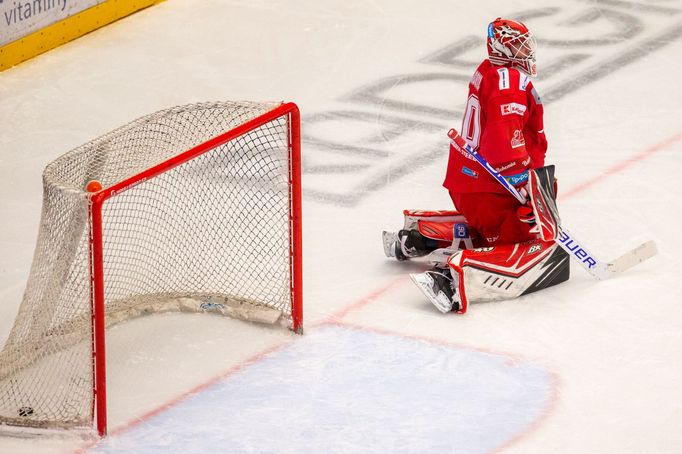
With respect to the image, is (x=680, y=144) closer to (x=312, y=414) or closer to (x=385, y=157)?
(x=385, y=157)

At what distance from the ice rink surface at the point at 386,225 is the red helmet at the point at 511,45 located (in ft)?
2.83

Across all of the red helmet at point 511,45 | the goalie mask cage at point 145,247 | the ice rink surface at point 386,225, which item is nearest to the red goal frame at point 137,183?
the goalie mask cage at point 145,247

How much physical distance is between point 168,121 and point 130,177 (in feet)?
1.54

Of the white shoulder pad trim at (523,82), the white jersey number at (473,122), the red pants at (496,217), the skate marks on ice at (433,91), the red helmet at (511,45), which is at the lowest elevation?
the skate marks on ice at (433,91)

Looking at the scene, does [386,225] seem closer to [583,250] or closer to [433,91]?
[583,250]

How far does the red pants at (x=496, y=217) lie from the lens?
199 inches

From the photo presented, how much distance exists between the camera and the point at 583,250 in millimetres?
5082

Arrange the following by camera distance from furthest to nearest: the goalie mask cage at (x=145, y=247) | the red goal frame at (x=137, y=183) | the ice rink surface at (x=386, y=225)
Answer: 1. the ice rink surface at (x=386, y=225)
2. the goalie mask cage at (x=145, y=247)
3. the red goal frame at (x=137, y=183)

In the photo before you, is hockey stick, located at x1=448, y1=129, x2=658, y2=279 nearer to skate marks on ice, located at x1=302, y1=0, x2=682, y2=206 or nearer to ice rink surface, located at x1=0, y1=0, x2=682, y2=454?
ice rink surface, located at x1=0, y1=0, x2=682, y2=454

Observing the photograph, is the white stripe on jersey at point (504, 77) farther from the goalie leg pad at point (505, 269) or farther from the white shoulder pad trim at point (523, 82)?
the goalie leg pad at point (505, 269)

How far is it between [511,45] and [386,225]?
3.83ft

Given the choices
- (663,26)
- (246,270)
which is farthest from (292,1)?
(246,270)

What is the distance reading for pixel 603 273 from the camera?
205 inches

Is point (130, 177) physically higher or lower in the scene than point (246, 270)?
higher
